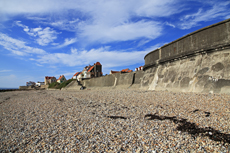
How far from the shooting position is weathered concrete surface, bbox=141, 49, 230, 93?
7.66 m

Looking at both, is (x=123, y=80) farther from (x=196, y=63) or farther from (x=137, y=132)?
(x=137, y=132)

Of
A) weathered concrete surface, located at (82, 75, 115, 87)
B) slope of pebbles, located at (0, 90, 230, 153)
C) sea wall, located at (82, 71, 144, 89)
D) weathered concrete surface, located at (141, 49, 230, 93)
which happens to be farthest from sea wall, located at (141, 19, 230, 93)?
weathered concrete surface, located at (82, 75, 115, 87)

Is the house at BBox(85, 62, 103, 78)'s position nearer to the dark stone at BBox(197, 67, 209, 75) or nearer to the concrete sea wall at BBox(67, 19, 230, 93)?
the concrete sea wall at BBox(67, 19, 230, 93)

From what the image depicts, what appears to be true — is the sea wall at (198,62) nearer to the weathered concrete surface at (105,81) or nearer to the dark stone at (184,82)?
the dark stone at (184,82)

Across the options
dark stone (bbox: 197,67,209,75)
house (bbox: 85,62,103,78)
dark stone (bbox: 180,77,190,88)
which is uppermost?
house (bbox: 85,62,103,78)

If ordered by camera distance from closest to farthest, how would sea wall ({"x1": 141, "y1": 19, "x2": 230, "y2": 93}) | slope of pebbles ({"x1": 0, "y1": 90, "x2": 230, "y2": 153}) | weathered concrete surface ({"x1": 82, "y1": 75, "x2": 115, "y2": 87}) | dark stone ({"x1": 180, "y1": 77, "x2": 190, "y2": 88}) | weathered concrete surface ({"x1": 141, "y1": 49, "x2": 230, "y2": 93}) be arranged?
slope of pebbles ({"x1": 0, "y1": 90, "x2": 230, "y2": 153}) → weathered concrete surface ({"x1": 141, "y1": 49, "x2": 230, "y2": 93}) → sea wall ({"x1": 141, "y1": 19, "x2": 230, "y2": 93}) → dark stone ({"x1": 180, "y1": 77, "x2": 190, "y2": 88}) → weathered concrete surface ({"x1": 82, "y1": 75, "x2": 115, "y2": 87})

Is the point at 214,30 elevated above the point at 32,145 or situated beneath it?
elevated above

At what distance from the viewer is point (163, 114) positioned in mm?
5812

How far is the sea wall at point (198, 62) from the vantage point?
777 cm

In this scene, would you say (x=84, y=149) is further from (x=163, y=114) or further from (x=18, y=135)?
(x=163, y=114)

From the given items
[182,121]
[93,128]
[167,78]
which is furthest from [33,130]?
[167,78]

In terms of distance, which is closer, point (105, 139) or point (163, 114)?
point (105, 139)

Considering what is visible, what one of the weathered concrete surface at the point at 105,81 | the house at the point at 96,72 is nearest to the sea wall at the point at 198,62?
the weathered concrete surface at the point at 105,81

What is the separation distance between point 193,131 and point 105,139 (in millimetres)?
2443
